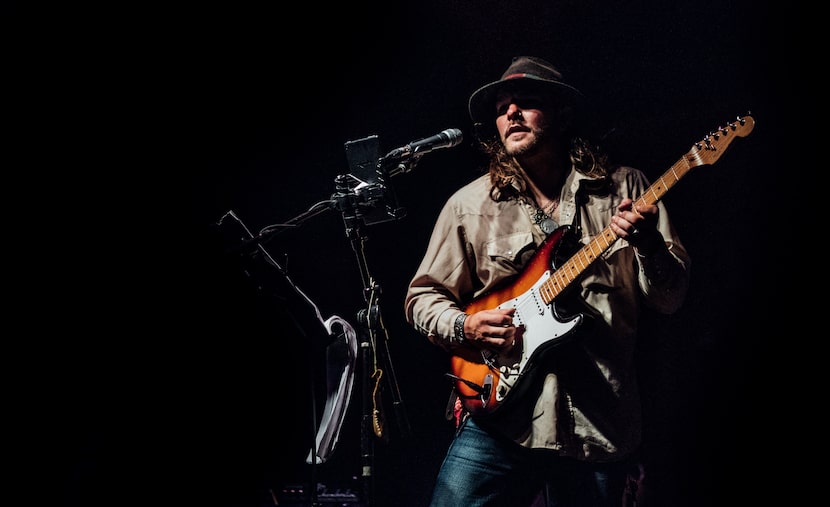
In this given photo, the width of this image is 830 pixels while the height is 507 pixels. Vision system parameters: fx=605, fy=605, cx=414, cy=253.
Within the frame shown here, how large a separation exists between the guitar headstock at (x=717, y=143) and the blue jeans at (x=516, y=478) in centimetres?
101

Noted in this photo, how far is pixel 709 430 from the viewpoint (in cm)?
221

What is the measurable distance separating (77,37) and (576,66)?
2.39m

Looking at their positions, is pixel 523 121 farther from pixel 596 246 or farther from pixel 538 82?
pixel 596 246

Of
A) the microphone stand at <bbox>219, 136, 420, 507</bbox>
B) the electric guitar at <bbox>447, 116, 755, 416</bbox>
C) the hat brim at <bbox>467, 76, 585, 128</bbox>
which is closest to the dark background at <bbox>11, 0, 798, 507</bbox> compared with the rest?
the microphone stand at <bbox>219, 136, 420, 507</bbox>

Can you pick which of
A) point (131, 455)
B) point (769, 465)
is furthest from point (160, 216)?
point (769, 465)

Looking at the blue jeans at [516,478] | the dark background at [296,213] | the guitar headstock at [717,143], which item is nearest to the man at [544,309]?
the blue jeans at [516,478]

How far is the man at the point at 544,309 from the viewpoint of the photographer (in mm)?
1942

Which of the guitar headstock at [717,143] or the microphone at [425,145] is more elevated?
the microphone at [425,145]

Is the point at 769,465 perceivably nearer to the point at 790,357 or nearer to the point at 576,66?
the point at 790,357

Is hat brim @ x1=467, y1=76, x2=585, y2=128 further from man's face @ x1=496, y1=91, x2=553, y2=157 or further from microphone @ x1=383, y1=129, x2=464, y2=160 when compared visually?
microphone @ x1=383, y1=129, x2=464, y2=160

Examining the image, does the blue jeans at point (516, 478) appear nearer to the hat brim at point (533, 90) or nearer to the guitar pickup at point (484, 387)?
the guitar pickup at point (484, 387)

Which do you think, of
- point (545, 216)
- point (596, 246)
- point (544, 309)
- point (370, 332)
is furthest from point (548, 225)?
point (370, 332)

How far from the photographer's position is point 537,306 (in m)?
2.05

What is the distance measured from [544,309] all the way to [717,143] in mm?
751
